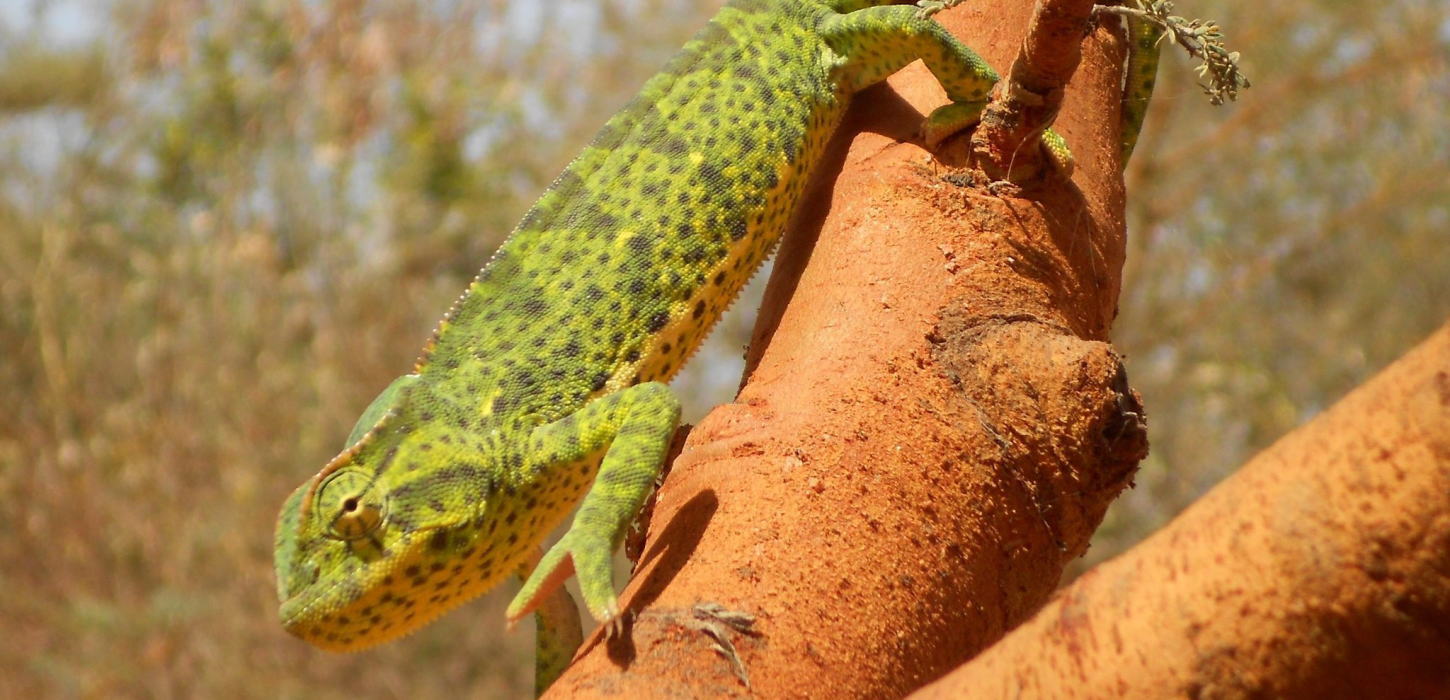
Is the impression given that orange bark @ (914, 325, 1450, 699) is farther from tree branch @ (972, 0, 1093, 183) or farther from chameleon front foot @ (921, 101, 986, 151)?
chameleon front foot @ (921, 101, 986, 151)

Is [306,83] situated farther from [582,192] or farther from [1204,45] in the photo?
[1204,45]

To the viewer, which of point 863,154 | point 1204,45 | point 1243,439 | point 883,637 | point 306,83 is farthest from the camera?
point 306,83

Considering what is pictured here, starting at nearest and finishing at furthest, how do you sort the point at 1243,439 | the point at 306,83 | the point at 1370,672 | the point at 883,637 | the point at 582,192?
the point at 1370,672
the point at 883,637
the point at 582,192
the point at 1243,439
the point at 306,83

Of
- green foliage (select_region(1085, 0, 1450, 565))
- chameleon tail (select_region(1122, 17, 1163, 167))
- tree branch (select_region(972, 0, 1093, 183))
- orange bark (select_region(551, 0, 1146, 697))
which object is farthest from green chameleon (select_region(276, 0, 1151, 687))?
green foliage (select_region(1085, 0, 1450, 565))

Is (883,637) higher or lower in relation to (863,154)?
lower

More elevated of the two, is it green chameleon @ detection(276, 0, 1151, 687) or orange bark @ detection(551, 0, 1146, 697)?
green chameleon @ detection(276, 0, 1151, 687)

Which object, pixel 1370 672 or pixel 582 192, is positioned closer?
pixel 1370 672

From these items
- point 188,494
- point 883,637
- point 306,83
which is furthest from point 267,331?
point 883,637
